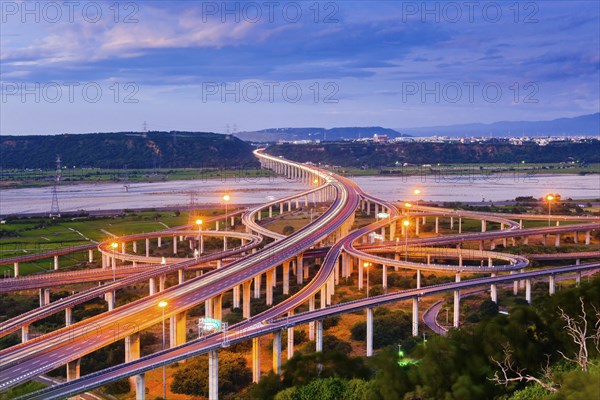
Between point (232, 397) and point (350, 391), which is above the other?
point (350, 391)

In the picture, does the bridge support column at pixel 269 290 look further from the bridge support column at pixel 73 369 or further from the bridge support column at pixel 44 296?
the bridge support column at pixel 73 369

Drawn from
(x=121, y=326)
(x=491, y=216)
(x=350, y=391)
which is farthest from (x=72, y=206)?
(x=350, y=391)

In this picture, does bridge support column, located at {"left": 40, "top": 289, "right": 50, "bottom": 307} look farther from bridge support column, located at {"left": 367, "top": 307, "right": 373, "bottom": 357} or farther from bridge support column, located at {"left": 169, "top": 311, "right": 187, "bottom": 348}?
bridge support column, located at {"left": 367, "top": 307, "right": 373, "bottom": 357}

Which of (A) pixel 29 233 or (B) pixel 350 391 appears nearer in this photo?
(B) pixel 350 391

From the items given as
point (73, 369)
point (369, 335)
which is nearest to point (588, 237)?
point (369, 335)

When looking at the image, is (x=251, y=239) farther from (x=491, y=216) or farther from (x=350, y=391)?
(x=350, y=391)

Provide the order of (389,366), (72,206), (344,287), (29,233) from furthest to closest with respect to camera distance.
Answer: (72,206)
(29,233)
(344,287)
(389,366)

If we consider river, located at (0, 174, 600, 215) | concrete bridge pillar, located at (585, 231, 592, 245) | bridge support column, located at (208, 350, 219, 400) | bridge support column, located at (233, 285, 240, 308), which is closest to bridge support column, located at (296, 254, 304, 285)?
bridge support column, located at (233, 285, 240, 308)

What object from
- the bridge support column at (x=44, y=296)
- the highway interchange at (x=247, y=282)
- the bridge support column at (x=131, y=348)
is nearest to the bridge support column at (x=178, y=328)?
the highway interchange at (x=247, y=282)
